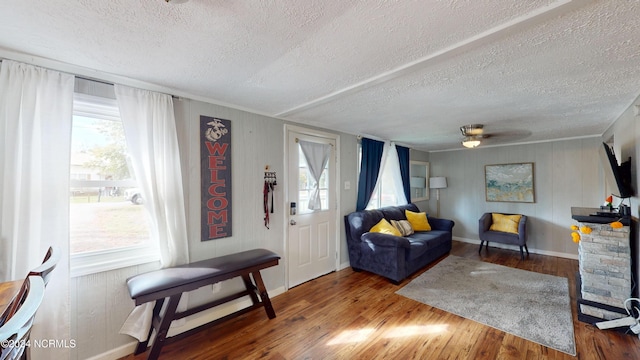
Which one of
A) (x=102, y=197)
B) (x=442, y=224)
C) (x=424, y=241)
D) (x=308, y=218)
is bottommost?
(x=424, y=241)

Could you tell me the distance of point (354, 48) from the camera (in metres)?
1.51

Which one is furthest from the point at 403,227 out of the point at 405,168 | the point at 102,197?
the point at 102,197

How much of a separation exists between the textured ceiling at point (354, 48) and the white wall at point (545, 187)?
7.72 ft

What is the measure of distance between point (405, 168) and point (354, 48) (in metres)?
4.14

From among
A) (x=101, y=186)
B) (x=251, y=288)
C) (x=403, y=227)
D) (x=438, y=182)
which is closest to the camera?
(x=101, y=186)

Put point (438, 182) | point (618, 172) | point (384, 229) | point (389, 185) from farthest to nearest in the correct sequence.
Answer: point (438, 182) < point (389, 185) < point (384, 229) < point (618, 172)

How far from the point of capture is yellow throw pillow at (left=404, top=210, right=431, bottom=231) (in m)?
4.66

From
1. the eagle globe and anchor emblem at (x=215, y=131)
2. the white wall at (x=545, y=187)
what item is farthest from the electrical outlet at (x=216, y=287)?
the white wall at (x=545, y=187)

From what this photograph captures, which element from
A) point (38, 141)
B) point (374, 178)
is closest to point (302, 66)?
point (38, 141)

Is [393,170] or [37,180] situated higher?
[393,170]

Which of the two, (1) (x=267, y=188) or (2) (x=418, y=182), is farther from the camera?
(2) (x=418, y=182)

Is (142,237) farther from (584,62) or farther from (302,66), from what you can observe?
(584,62)

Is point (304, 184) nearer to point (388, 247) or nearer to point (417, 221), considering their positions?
point (388, 247)

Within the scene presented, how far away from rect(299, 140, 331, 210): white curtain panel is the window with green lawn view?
1.96 metres
